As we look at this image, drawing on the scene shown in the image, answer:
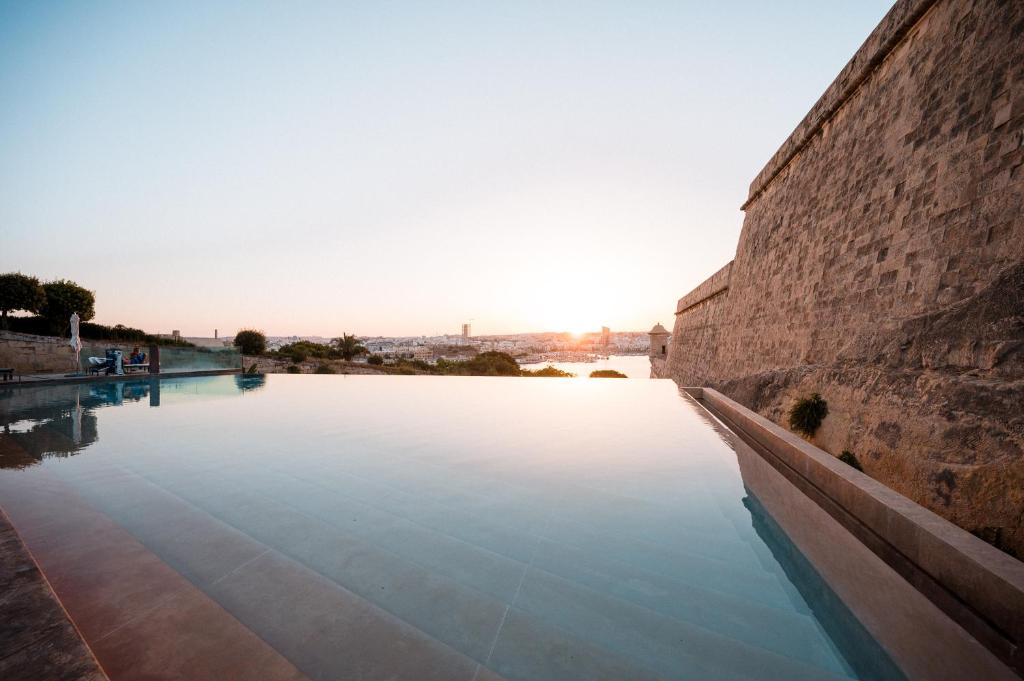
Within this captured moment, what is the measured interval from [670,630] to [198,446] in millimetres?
6076

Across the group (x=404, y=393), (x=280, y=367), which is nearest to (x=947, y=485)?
(x=404, y=393)

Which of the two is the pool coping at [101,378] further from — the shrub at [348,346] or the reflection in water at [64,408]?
the shrub at [348,346]

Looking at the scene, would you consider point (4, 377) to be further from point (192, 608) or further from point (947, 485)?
point (947, 485)

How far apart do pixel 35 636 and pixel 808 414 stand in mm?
6903

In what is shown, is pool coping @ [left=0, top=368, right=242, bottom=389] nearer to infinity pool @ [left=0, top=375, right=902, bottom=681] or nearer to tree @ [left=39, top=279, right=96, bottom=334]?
infinity pool @ [left=0, top=375, right=902, bottom=681]

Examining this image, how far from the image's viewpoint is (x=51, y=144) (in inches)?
505

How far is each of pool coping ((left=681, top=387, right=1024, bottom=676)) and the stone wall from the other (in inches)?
21.7

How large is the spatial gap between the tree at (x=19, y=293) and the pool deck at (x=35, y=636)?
31.5 m

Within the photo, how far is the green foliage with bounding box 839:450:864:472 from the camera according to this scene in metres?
4.23

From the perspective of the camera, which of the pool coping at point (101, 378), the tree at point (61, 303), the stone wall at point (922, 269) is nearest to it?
the stone wall at point (922, 269)

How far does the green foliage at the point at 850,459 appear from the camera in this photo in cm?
423

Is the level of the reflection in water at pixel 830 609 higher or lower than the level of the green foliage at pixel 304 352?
lower

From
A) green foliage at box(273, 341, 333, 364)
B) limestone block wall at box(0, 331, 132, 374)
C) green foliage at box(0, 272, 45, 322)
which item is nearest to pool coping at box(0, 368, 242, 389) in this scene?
limestone block wall at box(0, 331, 132, 374)

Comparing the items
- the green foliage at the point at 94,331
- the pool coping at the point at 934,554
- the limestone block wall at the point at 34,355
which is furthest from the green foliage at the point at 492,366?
the pool coping at the point at 934,554
